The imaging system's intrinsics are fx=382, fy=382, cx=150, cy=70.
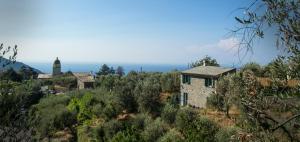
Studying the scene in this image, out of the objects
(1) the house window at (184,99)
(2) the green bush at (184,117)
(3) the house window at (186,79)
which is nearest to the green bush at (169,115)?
(2) the green bush at (184,117)

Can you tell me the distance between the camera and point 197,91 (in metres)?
43.7

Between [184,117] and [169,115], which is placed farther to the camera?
[169,115]

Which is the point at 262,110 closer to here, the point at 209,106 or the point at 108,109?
the point at 209,106

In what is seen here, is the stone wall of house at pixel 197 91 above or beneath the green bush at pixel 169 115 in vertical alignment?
above

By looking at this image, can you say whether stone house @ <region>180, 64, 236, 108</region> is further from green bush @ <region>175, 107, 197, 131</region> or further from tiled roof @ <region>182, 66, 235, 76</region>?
green bush @ <region>175, 107, 197, 131</region>

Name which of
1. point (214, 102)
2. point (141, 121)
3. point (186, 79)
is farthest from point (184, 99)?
point (141, 121)

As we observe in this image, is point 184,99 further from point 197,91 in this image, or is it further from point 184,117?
point 184,117

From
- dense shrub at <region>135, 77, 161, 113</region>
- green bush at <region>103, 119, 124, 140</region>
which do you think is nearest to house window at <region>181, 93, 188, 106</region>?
dense shrub at <region>135, 77, 161, 113</region>

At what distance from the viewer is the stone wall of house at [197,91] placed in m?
42.4

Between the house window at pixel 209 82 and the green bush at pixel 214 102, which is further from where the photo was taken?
the house window at pixel 209 82

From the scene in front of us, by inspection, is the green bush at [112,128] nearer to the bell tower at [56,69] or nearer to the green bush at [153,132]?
the green bush at [153,132]

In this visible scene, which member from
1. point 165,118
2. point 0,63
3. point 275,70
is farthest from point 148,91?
point 275,70

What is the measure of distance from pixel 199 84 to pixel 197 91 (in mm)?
835

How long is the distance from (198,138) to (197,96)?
23.1 meters
